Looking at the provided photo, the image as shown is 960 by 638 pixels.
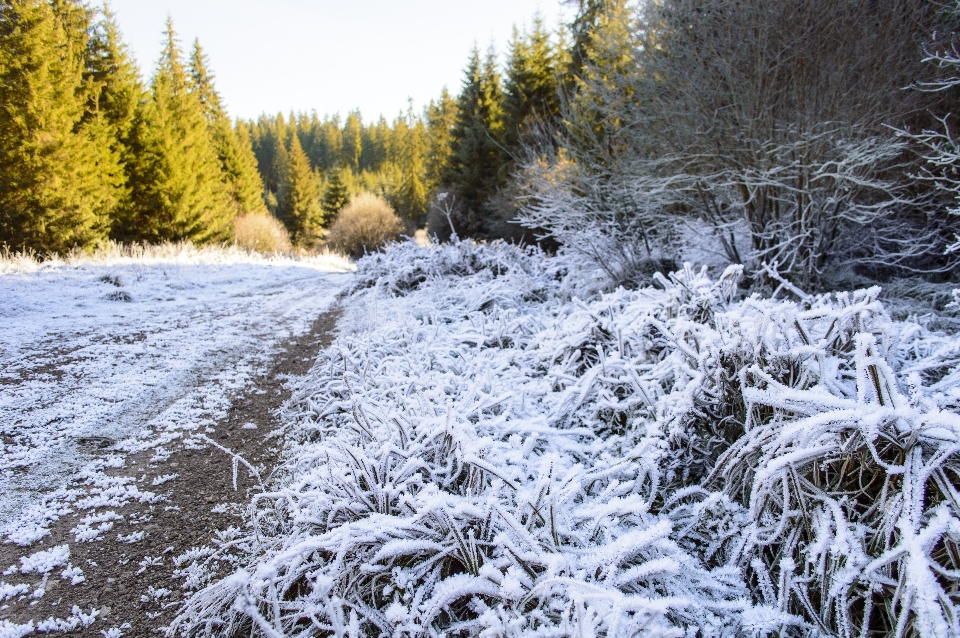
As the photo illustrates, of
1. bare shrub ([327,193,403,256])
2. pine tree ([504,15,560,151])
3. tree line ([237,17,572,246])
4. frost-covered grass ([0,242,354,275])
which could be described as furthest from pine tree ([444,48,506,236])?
frost-covered grass ([0,242,354,275])

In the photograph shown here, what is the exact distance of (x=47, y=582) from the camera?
1498 mm

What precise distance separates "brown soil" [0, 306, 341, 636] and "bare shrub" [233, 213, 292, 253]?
953 inches

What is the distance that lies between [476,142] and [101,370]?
21611mm

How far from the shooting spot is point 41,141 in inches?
526

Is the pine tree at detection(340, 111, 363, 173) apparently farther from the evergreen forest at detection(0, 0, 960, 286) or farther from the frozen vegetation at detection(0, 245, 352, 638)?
the frozen vegetation at detection(0, 245, 352, 638)

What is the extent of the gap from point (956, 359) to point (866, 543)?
144cm

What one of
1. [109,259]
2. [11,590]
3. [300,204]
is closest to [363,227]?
[300,204]

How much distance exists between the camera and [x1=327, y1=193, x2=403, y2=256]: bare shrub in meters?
29.4

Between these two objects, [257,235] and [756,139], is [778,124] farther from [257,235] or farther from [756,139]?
[257,235]

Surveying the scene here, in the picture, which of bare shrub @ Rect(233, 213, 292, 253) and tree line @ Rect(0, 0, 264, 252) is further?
bare shrub @ Rect(233, 213, 292, 253)

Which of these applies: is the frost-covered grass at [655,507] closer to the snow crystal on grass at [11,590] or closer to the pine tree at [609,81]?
the snow crystal on grass at [11,590]

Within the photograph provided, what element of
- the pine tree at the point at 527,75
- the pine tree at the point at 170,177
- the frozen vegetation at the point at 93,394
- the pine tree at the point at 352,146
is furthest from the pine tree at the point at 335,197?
the pine tree at the point at 352,146

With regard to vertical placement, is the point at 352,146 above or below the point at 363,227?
above

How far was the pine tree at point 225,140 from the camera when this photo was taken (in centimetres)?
3030
